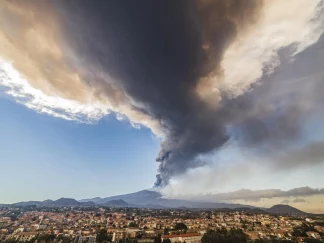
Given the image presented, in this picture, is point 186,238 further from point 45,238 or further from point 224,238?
point 45,238

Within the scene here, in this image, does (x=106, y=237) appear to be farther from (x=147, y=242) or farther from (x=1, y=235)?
(x=1, y=235)

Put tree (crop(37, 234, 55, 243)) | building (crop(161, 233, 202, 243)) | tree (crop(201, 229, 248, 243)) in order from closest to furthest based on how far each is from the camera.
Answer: tree (crop(201, 229, 248, 243))
tree (crop(37, 234, 55, 243))
building (crop(161, 233, 202, 243))

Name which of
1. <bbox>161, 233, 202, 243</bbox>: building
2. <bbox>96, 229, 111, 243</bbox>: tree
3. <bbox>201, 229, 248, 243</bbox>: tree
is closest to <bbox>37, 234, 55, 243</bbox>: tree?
<bbox>96, 229, 111, 243</bbox>: tree

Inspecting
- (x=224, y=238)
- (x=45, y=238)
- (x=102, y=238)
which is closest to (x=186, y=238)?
(x=224, y=238)

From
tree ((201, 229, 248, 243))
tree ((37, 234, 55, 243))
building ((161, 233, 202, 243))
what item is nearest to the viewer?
tree ((201, 229, 248, 243))

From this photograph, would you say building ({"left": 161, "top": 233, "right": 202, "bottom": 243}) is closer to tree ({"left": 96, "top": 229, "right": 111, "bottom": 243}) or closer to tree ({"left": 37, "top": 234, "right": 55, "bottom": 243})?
tree ({"left": 96, "top": 229, "right": 111, "bottom": 243})

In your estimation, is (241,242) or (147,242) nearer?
(241,242)

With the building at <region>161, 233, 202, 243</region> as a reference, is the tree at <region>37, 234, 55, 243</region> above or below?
above

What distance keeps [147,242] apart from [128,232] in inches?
595

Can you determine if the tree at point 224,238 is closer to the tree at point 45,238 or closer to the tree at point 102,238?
the tree at point 102,238

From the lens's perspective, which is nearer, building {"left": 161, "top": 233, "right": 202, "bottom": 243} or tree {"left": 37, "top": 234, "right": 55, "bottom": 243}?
tree {"left": 37, "top": 234, "right": 55, "bottom": 243}

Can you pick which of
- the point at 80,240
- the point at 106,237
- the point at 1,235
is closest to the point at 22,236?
the point at 1,235

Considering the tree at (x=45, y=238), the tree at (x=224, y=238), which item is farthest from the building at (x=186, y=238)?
the tree at (x=45, y=238)

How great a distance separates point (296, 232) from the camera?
64.4 m
